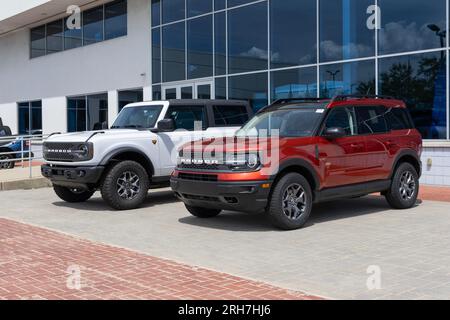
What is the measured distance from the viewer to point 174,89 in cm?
2027

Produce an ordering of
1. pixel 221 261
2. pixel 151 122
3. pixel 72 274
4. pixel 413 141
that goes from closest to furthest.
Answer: pixel 72 274 → pixel 221 261 → pixel 413 141 → pixel 151 122

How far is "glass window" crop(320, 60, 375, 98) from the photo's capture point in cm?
1399

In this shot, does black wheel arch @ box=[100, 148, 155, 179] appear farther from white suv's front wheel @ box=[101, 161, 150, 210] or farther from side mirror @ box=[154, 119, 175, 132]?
side mirror @ box=[154, 119, 175, 132]

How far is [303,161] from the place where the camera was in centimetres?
793

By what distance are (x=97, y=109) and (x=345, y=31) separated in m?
13.2

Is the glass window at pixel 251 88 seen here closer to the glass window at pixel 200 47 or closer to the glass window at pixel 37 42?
the glass window at pixel 200 47

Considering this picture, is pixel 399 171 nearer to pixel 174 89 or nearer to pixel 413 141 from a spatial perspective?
pixel 413 141

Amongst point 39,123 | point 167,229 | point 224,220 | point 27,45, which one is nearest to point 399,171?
point 224,220

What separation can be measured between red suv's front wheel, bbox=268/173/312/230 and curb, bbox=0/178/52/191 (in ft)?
28.8

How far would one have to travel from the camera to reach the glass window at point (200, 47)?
18703mm

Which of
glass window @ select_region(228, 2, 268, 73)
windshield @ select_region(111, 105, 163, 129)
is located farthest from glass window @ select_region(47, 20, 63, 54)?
windshield @ select_region(111, 105, 163, 129)

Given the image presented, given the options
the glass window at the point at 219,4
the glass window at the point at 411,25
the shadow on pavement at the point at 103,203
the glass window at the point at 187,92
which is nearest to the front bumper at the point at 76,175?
the shadow on pavement at the point at 103,203

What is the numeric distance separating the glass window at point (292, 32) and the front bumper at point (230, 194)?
8386 mm
